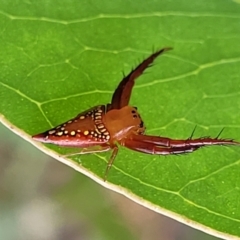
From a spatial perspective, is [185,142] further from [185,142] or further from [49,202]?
[49,202]

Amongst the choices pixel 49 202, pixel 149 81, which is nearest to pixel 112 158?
pixel 149 81

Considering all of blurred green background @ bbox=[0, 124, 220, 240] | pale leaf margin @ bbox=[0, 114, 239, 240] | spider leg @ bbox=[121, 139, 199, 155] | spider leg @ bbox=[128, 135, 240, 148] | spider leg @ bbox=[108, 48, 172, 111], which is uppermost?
spider leg @ bbox=[108, 48, 172, 111]

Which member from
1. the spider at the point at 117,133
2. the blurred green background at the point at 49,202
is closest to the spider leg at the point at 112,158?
the spider at the point at 117,133

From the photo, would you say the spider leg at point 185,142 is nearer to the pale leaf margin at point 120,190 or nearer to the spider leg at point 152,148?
the spider leg at point 152,148

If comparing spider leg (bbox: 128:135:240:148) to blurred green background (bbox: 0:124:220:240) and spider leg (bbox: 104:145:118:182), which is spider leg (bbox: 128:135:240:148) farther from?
blurred green background (bbox: 0:124:220:240)

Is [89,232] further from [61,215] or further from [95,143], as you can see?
[95,143]

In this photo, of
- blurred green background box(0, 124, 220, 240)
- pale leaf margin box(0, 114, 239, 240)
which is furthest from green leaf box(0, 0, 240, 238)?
blurred green background box(0, 124, 220, 240)

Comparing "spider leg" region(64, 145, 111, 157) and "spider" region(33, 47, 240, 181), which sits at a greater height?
"spider" region(33, 47, 240, 181)
